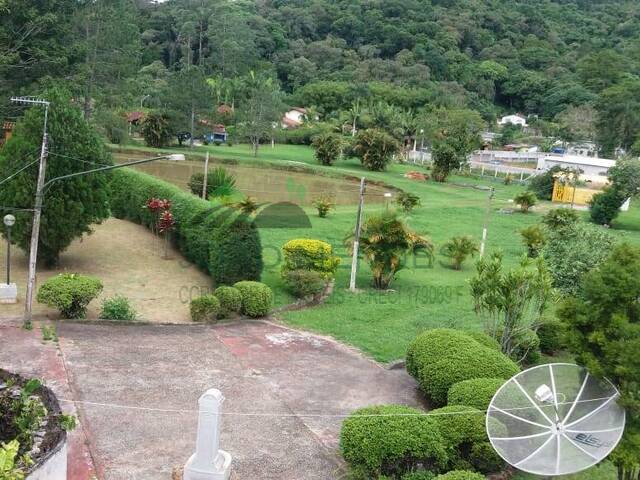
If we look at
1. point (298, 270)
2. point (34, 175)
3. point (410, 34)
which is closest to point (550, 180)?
point (298, 270)

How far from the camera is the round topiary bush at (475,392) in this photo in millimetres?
9086

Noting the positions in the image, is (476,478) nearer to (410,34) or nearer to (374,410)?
(374,410)

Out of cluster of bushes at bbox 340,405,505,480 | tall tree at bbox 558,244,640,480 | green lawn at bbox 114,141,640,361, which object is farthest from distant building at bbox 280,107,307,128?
tall tree at bbox 558,244,640,480

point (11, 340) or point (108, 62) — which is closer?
point (11, 340)

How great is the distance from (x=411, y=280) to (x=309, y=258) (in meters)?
3.45

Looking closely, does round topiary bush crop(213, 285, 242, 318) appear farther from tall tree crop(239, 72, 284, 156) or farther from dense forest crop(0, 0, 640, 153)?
tall tree crop(239, 72, 284, 156)

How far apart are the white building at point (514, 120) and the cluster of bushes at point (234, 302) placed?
66.1 metres

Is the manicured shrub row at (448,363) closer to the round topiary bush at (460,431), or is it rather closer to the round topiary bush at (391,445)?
the round topiary bush at (460,431)

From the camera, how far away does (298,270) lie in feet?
52.4

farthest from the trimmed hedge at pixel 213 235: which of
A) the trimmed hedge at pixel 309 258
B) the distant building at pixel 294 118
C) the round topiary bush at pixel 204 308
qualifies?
the distant building at pixel 294 118


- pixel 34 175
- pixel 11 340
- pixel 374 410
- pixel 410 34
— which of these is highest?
pixel 410 34

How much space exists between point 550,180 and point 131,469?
106 feet

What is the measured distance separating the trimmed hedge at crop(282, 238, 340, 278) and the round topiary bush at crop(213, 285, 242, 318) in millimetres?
2185

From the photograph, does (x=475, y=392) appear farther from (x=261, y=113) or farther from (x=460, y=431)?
(x=261, y=113)
